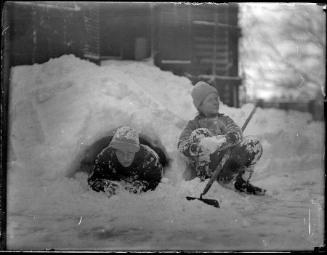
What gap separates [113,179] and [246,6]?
1656mm

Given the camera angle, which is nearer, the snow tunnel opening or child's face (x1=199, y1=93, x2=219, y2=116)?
the snow tunnel opening

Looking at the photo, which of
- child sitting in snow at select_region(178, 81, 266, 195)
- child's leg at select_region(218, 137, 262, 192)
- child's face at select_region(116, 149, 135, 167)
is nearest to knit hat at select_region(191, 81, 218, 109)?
child sitting in snow at select_region(178, 81, 266, 195)

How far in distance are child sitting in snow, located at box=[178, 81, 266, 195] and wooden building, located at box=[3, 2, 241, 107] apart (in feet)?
0.42

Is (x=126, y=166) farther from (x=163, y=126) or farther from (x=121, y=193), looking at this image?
(x=163, y=126)

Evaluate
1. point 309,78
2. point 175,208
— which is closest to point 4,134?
point 175,208

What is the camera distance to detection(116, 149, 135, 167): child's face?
11.7ft

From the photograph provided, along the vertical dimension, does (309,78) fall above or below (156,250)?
above

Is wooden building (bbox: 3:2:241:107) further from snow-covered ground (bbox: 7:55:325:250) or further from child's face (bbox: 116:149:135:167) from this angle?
child's face (bbox: 116:149:135:167)

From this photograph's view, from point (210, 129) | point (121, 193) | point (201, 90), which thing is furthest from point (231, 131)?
point (121, 193)

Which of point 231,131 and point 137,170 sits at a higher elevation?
point 231,131

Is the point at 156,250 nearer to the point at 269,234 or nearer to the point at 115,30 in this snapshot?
the point at 269,234

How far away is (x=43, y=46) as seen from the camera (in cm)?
358

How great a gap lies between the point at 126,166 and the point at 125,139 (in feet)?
0.66

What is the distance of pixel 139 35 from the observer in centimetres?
360
